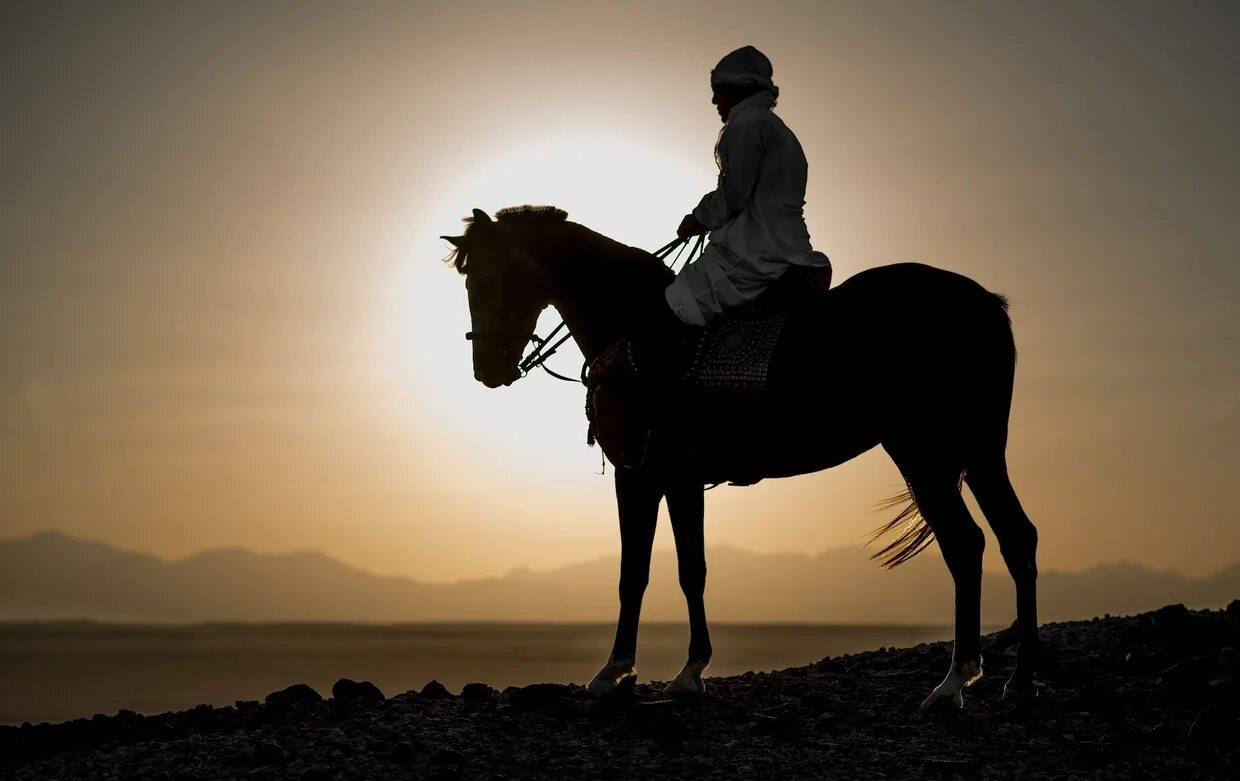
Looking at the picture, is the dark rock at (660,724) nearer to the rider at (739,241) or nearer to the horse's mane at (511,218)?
the rider at (739,241)

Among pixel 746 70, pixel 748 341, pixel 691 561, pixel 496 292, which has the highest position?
pixel 746 70

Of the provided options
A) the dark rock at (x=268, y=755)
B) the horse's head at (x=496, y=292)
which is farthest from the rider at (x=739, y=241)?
the dark rock at (x=268, y=755)

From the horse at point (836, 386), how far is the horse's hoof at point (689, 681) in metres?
0.01

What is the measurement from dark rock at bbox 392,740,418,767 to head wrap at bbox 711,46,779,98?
5594 mm

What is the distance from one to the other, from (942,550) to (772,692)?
6.79 ft

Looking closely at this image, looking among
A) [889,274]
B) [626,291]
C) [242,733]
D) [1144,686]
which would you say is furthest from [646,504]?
[1144,686]

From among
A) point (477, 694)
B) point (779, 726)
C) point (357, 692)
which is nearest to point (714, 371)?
point (779, 726)

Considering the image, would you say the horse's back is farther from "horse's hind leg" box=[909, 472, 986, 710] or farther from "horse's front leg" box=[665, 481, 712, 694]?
"horse's front leg" box=[665, 481, 712, 694]

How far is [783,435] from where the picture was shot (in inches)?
404

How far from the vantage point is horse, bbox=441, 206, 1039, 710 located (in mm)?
10156

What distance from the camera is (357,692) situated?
36.4ft

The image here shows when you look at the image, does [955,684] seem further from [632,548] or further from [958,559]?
[632,548]

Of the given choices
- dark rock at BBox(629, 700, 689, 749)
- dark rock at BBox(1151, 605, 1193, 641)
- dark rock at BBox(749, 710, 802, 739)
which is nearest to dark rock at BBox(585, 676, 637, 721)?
dark rock at BBox(629, 700, 689, 749)

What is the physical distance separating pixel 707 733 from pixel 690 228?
3911 millimetres
